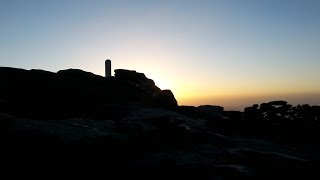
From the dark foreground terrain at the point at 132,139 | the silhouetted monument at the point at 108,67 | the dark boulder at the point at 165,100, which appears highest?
the silhouetted monument at the point at 108,67

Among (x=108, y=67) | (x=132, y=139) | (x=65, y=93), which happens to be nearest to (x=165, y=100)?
(x=108, y=67)

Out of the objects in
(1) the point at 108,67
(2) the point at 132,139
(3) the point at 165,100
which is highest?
(1) the point at 108,67

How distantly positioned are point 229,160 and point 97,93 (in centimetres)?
1178

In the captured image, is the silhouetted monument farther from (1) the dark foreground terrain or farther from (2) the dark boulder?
(1) the dark foreground terrain

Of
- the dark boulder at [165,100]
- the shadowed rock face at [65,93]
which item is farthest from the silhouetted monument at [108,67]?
the dark boulder at [165,100]

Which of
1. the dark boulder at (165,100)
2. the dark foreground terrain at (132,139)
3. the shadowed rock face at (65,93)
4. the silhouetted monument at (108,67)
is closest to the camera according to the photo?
the dark foreground terrain at (132,139)

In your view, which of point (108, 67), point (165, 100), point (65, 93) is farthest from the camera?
point (108, 67)

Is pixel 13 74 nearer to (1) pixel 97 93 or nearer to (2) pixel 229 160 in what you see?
(1) pixel 97 93

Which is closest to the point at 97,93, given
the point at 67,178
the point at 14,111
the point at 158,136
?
the point at 14,111

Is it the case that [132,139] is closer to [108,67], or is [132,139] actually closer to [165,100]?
[165,100]

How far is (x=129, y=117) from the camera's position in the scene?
17.9m

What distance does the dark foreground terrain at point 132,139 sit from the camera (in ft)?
37.9

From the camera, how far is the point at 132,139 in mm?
13617

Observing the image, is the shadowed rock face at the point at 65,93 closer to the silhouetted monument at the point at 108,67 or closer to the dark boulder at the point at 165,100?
the dark boulder at the point at 165,100
